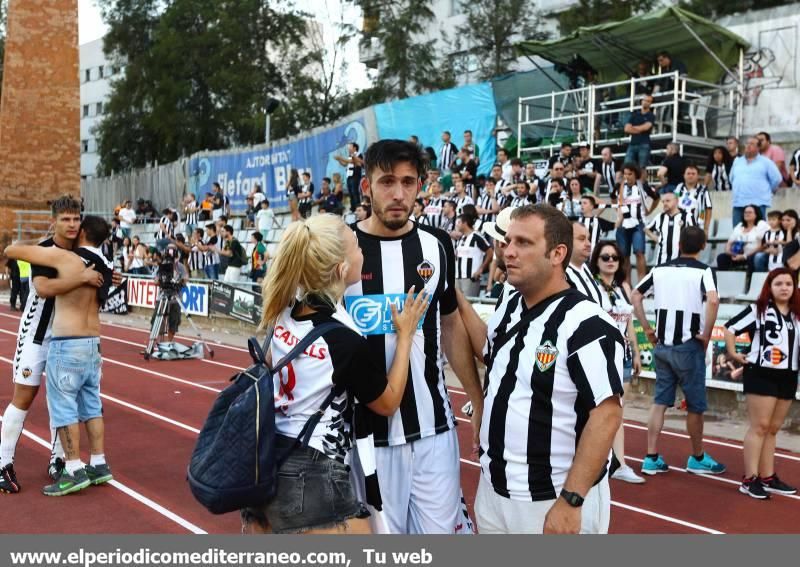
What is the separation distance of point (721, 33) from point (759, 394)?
1237 cm

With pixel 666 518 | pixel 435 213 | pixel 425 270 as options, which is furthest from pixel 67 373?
pixel 435 213

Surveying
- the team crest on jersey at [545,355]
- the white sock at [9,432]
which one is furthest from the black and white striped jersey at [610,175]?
the team crest on jersey at [545,355]

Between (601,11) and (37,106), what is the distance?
64.6 ft

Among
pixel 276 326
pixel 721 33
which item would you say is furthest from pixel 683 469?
pixel 721 33

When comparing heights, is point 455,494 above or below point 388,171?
below

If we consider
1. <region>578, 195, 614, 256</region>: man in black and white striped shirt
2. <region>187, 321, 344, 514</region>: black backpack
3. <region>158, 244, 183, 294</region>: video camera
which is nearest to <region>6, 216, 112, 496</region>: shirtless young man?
<region>187, 321, 344, 514</region>: black backpack

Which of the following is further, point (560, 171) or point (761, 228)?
point (560, 171)

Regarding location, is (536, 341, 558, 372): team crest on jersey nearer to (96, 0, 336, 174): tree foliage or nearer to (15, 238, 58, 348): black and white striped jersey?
(15, 238, 58, 348): black and white striped jersey

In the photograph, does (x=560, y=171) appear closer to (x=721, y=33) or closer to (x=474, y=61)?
(x=721, y=33)

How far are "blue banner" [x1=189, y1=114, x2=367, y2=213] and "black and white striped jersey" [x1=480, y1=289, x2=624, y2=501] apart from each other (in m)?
18.5

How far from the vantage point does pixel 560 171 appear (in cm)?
1364

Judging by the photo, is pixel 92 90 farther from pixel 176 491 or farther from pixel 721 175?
pixel 176 491

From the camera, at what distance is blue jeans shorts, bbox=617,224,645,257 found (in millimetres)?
12233

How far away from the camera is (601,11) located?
2520 centimetres
